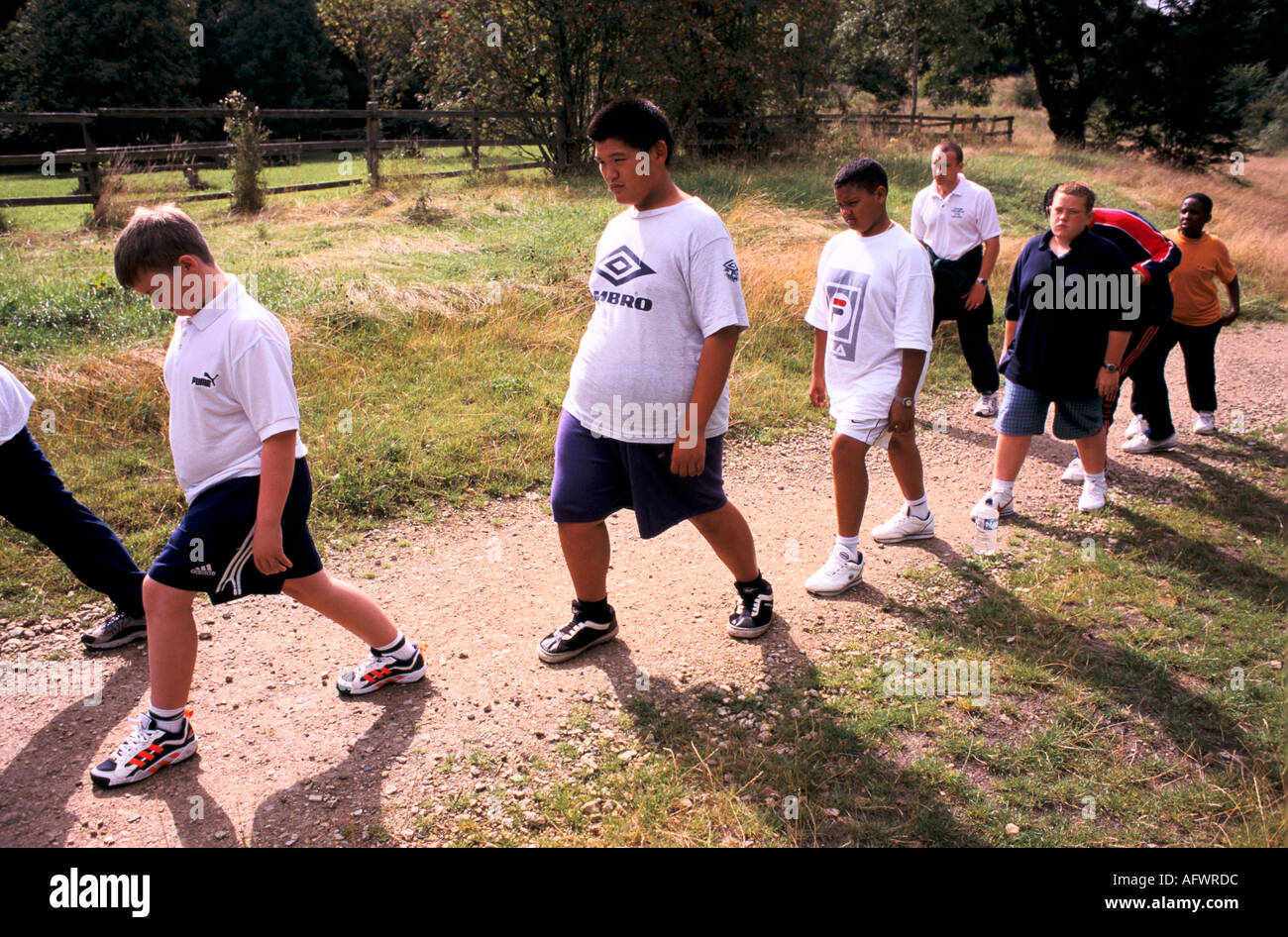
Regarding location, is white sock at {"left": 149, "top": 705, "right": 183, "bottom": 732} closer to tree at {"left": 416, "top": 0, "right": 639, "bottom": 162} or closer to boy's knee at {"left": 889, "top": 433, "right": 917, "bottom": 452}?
boy's knee at {"left": 889, "top": 433, "right": 917, "bottom": 452}

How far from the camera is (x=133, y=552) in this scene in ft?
15.6

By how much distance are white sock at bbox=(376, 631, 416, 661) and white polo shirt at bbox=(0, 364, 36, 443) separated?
5.79ft

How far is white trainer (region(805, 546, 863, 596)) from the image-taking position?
15.0 ft

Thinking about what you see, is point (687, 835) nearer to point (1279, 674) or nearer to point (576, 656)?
point (576, 656)

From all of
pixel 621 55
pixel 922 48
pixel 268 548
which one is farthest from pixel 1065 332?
pixel 922 48

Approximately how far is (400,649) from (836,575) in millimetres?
2192

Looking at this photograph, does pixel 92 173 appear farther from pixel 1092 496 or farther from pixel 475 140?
pixel 1092 496

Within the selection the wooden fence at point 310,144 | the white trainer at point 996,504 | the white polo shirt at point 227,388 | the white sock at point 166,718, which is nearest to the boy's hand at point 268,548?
the white polo shirt at point 227,388

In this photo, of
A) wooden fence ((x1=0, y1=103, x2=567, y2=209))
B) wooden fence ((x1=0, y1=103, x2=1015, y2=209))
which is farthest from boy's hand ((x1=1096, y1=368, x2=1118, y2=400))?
wooden fence ((x1=0, y1=103, x2=567, y2=209))

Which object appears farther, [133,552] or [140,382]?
[140,382]

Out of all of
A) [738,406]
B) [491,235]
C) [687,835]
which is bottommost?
[687,835]

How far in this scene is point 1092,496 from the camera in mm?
5586
